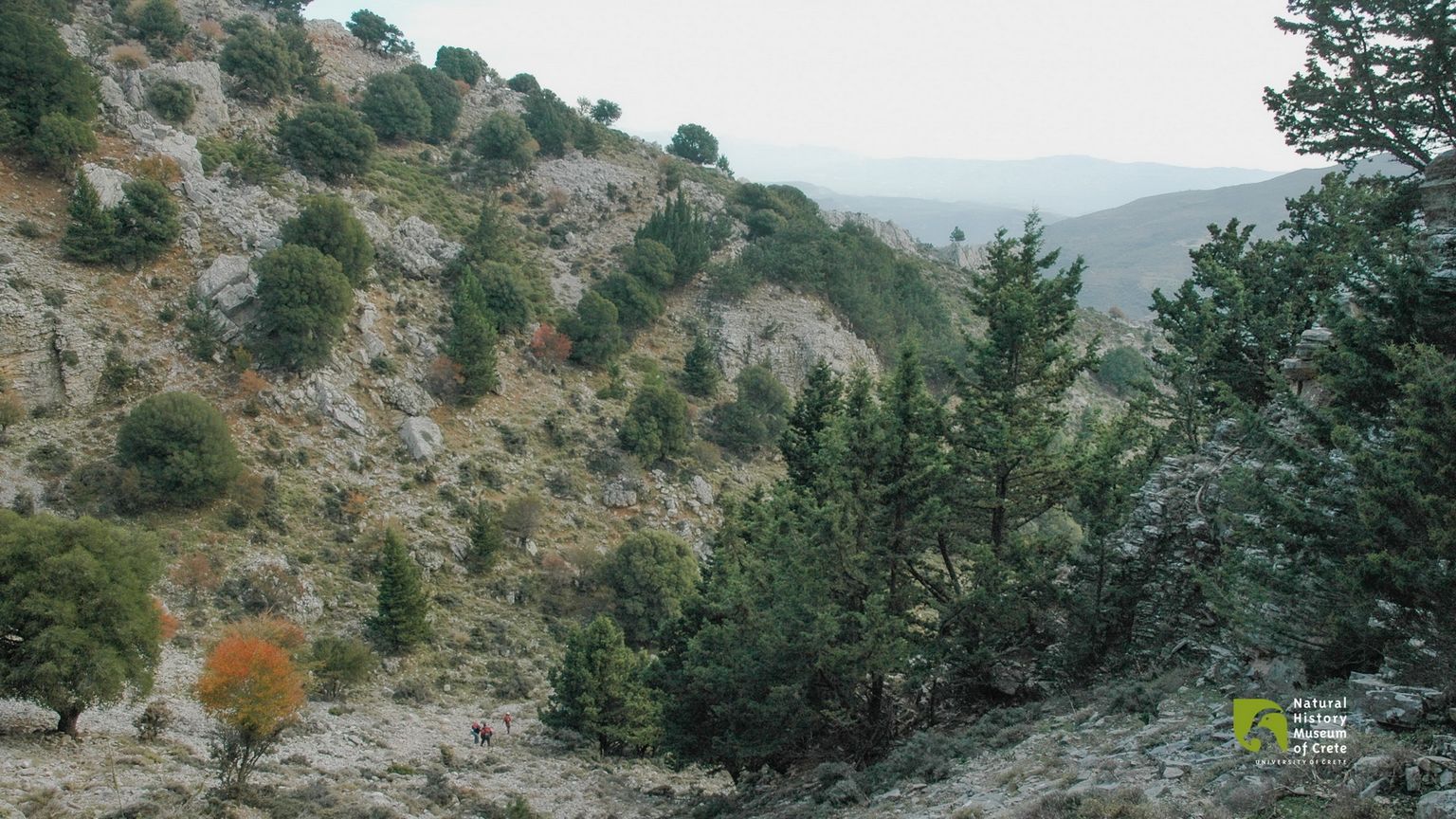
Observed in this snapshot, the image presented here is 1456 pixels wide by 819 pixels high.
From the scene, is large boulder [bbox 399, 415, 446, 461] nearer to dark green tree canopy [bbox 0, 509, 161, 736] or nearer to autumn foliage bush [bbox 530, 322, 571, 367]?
autumn foliage bush [bbox 530, 322, 571, 367]

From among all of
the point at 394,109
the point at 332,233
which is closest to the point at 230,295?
the point at 332,233

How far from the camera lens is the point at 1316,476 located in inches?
368

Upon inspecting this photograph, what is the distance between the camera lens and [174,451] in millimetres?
28391

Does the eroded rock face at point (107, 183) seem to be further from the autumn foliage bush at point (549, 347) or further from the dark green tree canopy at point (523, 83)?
the dark green tree canopy at point (523, 83)

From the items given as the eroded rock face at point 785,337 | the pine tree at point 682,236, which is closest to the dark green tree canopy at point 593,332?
the eroded rock face at point 785,337

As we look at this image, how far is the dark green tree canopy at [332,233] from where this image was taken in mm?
37781

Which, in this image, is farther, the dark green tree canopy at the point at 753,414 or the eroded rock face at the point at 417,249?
the dark green tree canopy at the point at 753,414

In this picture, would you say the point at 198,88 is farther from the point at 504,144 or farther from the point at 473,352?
the point at 473,352

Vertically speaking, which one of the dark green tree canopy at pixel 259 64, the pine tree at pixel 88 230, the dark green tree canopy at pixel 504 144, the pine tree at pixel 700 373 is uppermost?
the dark green tree canopy at pixel 259 64

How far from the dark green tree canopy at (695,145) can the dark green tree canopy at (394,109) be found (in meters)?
30.5

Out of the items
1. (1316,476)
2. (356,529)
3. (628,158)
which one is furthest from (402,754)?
(628,158)

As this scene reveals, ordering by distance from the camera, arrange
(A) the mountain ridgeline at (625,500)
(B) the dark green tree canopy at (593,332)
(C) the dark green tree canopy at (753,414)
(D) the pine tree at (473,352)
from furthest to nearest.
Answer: (C) the dark green tree canopy at (753,414) < (B) the dark green tree canopy at (593,332) < (D) the pine tree at (473,352) < (A) the mountain ridgeline at (625,500)

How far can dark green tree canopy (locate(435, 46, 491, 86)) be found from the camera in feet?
236

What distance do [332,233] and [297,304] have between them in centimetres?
536
